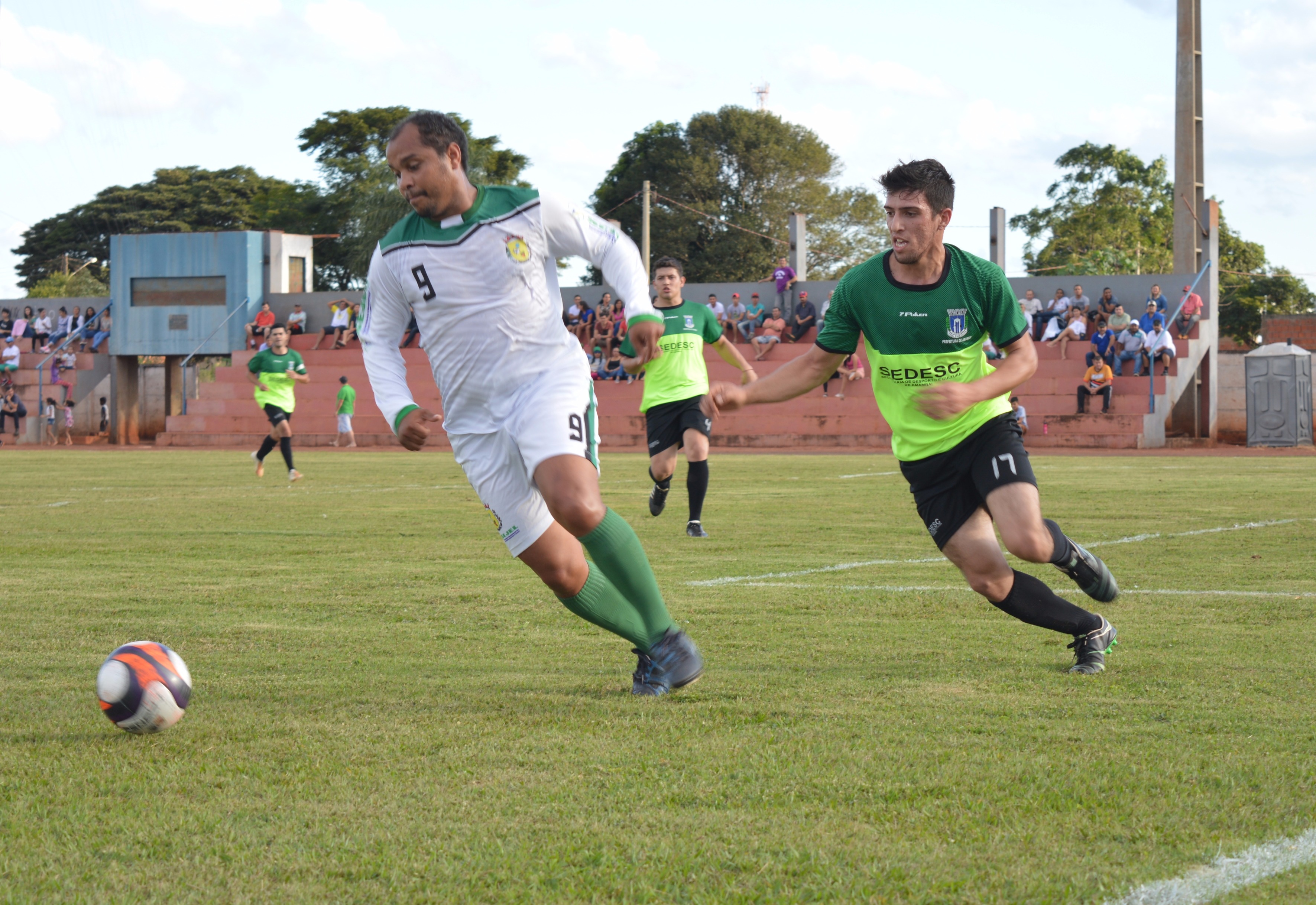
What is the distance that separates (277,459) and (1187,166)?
24.8 m

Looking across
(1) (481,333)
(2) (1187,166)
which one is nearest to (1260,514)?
(1) (481,333)

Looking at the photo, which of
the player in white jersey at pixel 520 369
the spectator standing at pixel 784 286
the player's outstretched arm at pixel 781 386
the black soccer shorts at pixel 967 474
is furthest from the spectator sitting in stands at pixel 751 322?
the player in white jersey at pixel 520 369

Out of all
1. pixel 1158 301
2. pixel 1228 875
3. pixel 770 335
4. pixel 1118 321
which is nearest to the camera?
pixel 1228 875

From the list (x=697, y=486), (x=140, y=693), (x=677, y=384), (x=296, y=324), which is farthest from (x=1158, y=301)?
(x=140, y=693)

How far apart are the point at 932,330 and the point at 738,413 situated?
21474 mm

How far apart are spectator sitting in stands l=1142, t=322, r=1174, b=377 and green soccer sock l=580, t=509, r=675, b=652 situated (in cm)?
2705

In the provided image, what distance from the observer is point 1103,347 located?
29906mm

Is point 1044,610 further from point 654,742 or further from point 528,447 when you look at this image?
point 528,447

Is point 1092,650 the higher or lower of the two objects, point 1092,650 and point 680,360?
the lower

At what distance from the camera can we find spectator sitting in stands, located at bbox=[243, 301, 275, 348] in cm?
4066

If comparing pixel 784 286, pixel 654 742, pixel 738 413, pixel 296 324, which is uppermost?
pixel 784 286

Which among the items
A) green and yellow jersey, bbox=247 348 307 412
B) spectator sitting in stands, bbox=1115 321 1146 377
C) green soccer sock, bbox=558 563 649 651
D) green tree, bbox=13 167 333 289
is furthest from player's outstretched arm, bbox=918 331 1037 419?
green tree, bbox=13 167 333 289

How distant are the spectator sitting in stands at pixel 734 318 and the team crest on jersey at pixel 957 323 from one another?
29.0m

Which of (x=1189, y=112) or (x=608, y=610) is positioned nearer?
(x=608, y=610)
